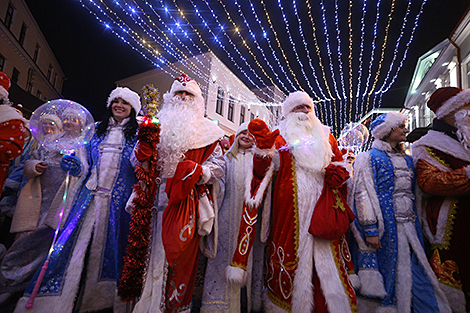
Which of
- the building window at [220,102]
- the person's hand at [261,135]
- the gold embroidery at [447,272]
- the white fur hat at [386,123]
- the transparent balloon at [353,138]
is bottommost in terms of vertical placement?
the gold embroidery at [447,272]

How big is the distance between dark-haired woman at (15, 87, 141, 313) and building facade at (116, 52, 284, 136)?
10454mm

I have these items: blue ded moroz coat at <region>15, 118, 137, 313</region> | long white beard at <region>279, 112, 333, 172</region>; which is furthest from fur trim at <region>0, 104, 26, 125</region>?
long white beard at <region>279, 112, 333, 172</region>

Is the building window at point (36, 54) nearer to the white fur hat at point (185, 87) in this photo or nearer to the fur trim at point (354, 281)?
the white fur hat at point (185, 87)

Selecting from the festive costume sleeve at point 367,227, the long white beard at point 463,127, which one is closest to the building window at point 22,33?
the festive costume sleeve at point 367,227

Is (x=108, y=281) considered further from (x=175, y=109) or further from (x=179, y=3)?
(x=179, y=3)

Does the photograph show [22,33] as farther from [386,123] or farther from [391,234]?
[391,234]

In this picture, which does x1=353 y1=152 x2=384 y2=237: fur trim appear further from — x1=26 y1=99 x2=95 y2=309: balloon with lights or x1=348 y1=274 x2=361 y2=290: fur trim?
x1=26 y1=99 x2=95 y2=309: balloon with lights

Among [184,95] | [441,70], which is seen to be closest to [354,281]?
[184,95]

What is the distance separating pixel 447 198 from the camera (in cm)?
221

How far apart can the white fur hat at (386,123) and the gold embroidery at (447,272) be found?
4.50 feet

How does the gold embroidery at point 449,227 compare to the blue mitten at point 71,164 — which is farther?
the blue mitten at point 71,164

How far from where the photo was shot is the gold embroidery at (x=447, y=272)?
2.00 meters

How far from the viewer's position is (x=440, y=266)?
82.9 inches

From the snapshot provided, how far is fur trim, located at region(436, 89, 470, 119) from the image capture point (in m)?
2.25
